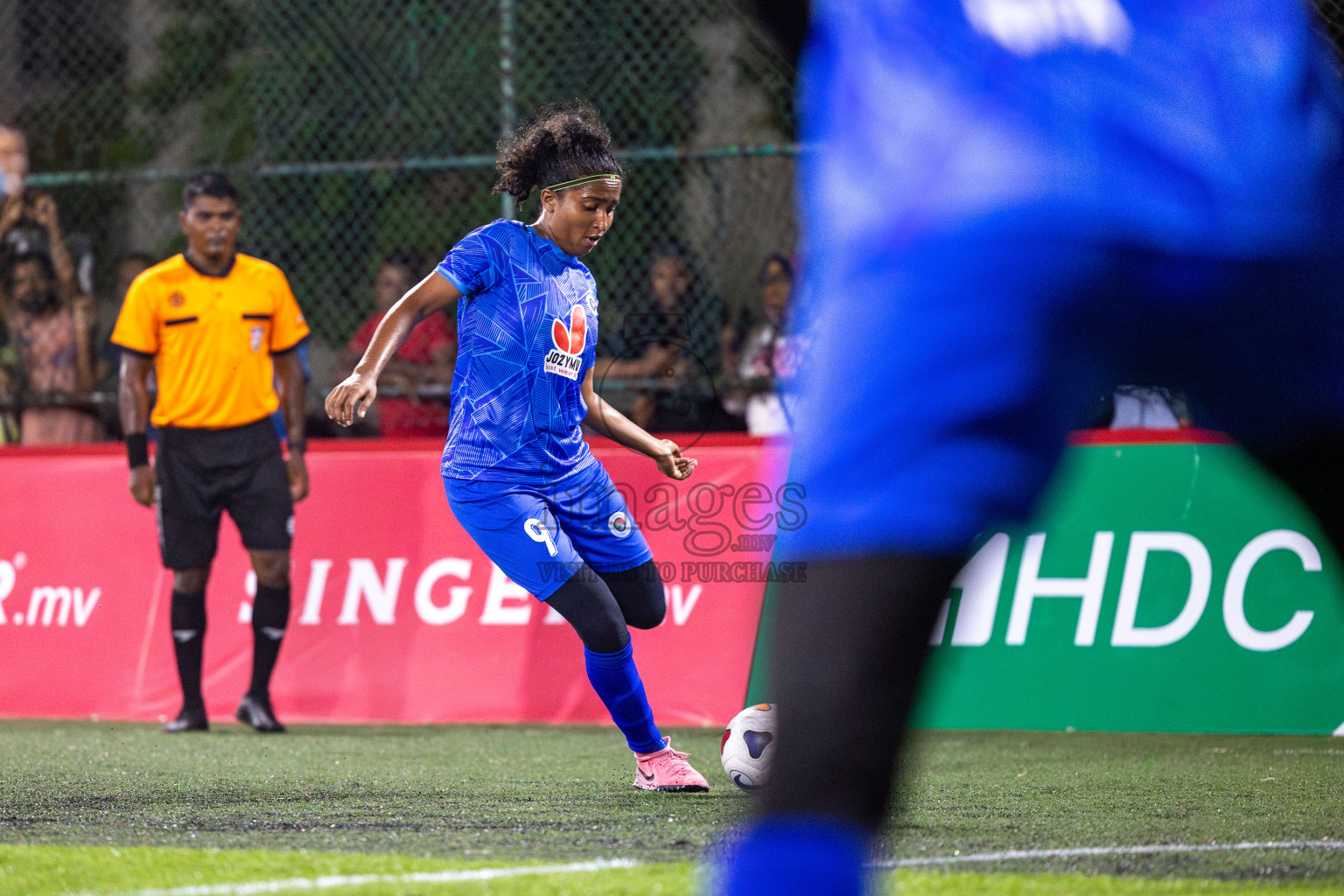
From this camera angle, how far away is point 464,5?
390 inches

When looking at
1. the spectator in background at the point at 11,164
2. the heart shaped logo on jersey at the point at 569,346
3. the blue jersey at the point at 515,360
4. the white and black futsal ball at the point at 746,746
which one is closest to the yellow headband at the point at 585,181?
the blue jersey at the point at 515,360

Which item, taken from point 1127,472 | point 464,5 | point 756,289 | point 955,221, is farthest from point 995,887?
point 464,5

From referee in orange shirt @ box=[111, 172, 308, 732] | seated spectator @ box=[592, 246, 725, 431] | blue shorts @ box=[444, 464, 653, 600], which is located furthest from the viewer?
seated spectator @ box=[592, 246, 725, 431]

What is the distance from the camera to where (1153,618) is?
6.74 metres

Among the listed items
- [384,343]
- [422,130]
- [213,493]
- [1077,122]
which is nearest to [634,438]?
[384,343]

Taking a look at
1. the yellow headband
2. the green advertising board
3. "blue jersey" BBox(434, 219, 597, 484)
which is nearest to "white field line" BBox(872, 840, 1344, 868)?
"blue jersey" BBox(434, 219, 597, 484)

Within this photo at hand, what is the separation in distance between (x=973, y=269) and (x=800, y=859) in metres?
0.48

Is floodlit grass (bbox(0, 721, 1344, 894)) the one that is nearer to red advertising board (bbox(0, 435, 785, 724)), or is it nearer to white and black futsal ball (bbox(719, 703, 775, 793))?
white and black futsal ball (bbox(719, 703, 775, 793))

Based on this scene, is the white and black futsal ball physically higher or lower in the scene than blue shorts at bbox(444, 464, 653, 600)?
lower

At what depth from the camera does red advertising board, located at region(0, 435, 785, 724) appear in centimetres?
731

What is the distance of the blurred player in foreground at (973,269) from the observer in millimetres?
1281

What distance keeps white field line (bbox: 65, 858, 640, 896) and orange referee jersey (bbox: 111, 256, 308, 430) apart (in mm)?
4596

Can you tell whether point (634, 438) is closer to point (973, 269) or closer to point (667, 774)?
point (667, 774)

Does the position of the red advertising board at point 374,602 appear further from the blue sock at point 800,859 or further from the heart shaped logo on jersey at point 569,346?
the blue sock at point 800,859
